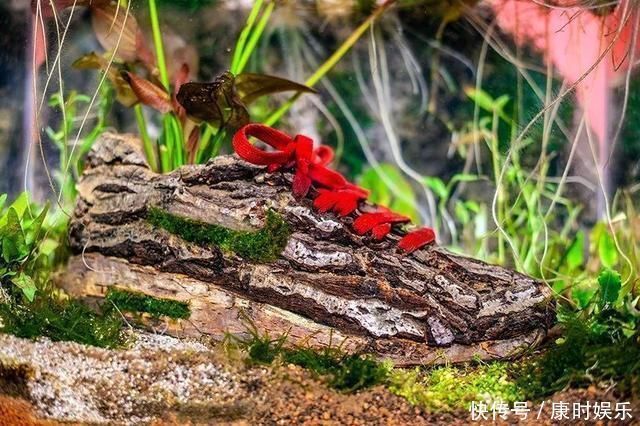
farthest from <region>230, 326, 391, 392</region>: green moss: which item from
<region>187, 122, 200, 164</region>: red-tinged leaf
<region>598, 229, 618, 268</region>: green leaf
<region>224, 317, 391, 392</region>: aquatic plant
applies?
<region>598, 229, 618, 268</region>: green leaf

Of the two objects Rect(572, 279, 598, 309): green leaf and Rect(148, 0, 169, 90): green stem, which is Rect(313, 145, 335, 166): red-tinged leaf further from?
Rect(572, 279, 598, 309): green leaf

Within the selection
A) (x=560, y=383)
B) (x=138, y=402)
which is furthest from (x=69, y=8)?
(x=560, y=383)

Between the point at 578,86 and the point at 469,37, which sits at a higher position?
the point at 469,37

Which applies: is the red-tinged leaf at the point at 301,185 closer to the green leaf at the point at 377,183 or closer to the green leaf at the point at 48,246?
the green leaf at the point at 48,246

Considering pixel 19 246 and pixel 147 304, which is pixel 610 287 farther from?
pixel 19 246

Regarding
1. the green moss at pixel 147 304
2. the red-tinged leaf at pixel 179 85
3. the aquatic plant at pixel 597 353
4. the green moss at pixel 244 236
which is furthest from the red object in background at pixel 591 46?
the green moss at pixel 147 304

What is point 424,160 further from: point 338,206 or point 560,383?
point 560,383
